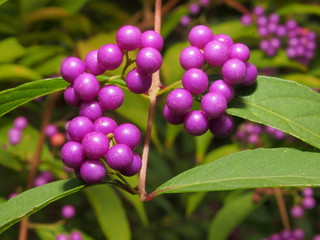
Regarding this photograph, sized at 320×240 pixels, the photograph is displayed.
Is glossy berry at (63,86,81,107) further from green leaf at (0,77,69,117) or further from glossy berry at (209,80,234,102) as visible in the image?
glossy berry at (209,80,234,102)

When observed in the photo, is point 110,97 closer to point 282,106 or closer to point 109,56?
point 109,56

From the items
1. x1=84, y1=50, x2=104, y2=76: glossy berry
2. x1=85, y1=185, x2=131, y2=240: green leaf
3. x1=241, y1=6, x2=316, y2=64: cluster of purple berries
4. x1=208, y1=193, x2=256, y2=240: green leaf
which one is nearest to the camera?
x1=84, y1=50, x2=104, y2=76: glossy berry

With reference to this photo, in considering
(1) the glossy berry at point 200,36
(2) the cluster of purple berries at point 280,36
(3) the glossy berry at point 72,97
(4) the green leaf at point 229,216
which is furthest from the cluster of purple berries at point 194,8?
(3) the glossy berry at point 72,97

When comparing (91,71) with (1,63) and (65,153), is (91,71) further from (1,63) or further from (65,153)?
(1,63)

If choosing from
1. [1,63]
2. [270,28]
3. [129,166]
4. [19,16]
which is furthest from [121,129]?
[270,28]

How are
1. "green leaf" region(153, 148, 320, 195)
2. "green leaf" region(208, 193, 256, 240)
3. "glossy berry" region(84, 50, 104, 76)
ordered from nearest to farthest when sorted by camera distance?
"green leaf" region(153, 148, 320, 195)
"glossy berry" region(84, 50, 104, 76)
"green leaf" region(208, 193, 256, 240)

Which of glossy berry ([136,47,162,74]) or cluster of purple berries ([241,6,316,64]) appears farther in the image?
cluster of purple berries ([241,6,316,64])

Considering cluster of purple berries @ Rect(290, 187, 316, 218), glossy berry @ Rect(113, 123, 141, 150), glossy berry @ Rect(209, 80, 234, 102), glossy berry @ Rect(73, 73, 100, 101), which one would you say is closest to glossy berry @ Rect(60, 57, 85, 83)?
glossy berry @ Rect(73, 73, 100, 101)

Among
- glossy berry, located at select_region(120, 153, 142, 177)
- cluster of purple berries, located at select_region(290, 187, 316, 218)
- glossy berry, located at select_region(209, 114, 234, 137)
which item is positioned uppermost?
glossy berry, located at select_region(209, 114, 234, 137)
